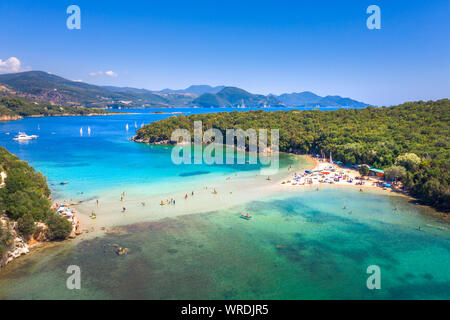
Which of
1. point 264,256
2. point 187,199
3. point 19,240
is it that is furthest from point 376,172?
point 19,240

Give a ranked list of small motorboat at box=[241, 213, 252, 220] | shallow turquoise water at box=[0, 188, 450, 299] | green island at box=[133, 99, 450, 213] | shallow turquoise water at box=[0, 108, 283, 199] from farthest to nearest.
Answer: shallow turquoise water at box=[0, 108, 283, 199] < green island at box=[133, 99, 450, 213] < small motorboat at box=[241, 213, 252, 220] < shallow turquoise water at box=[0, 188, 450, 299]

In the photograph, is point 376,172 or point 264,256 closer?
point 264,256

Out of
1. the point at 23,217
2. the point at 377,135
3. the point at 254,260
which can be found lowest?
the point at 254,260

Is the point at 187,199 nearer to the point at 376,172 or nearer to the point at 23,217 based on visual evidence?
the point at 23,217

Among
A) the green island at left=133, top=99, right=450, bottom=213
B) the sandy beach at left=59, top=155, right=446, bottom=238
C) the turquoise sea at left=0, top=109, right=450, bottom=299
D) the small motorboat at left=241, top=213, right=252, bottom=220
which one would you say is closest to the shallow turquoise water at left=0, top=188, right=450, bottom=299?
the turquoise sea at left=0, top=109, right=450, bottom=299

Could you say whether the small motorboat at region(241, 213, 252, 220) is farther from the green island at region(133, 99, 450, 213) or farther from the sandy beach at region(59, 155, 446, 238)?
the green island at region(133, 99, 450, 213)

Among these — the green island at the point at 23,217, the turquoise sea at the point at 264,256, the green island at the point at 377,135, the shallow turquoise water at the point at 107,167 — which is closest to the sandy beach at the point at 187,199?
the turquoise sea at the point at 264,256
